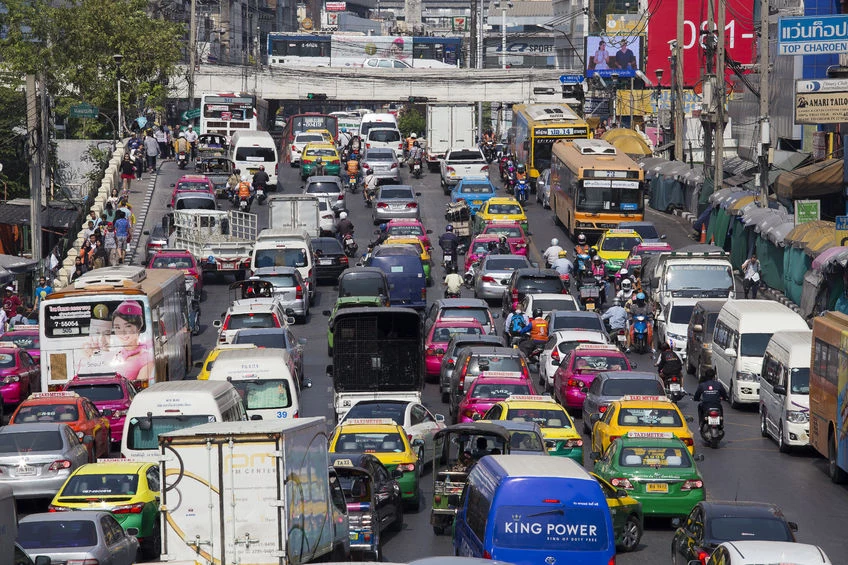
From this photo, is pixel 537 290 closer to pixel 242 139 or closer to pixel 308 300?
pixel 308 300

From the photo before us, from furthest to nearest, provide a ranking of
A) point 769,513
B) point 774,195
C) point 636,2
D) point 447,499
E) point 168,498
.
Answer: point 636,2, point 774,195, point 447,499, point 769,513, point 168,498

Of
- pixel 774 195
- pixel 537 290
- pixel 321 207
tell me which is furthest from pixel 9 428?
pixel 774 195

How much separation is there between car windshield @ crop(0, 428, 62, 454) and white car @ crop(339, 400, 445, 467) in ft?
14.5

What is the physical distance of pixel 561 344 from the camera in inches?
1223

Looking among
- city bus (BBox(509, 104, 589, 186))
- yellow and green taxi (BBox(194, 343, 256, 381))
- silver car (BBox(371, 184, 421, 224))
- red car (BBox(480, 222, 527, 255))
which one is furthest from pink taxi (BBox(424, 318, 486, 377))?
city bus (BBox(509, 104, 589, 186))

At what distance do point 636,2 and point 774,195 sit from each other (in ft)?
293

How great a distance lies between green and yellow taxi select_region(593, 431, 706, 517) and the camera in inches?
787

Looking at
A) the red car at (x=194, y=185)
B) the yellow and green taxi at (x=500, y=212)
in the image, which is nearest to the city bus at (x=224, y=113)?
the red car at (x=194, y=185)

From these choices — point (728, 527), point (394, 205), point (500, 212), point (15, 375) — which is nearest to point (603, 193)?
point (500, 212)

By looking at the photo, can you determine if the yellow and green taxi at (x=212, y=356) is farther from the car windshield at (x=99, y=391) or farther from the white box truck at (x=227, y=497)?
the white box truck at (x=227, y=497)

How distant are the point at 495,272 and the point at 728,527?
25.0m

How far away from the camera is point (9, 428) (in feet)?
72.9

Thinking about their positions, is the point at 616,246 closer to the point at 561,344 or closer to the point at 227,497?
the point at 561,344

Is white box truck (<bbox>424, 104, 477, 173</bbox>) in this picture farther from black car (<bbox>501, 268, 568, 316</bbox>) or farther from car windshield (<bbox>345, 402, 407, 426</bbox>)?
car windshield (<bbox>345, 402, 407, 426</bbox>)
